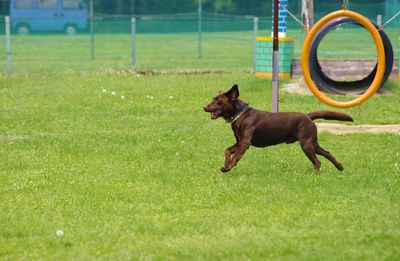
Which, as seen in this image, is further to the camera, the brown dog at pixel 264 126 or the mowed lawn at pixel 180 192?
the brown dog at pixel 264 126

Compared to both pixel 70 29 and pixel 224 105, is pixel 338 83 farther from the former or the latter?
pixel 70 29

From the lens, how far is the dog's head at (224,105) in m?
10.0

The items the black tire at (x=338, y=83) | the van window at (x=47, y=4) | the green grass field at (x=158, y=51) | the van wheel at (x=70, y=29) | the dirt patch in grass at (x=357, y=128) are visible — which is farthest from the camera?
the van window at (x=47, y=4)

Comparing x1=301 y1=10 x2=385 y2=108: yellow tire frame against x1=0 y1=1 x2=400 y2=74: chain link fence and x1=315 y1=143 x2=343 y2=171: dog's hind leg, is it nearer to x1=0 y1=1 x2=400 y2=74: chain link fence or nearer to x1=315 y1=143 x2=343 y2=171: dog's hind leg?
x1=315 y1=143 x2=343 y2=171: dog's hind leg

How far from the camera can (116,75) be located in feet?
75.2

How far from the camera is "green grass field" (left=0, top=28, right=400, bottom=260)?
7.04m

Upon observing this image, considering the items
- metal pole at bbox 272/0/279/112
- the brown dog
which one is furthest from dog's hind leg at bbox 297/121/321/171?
metal pole at bbox 272/0/279/112

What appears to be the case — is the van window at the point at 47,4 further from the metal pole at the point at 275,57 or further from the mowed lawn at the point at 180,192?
the metal pole at the point at 275,57

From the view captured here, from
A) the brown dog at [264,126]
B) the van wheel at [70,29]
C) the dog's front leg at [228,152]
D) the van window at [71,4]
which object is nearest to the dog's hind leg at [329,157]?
Answer: the brown dog at [264,126]

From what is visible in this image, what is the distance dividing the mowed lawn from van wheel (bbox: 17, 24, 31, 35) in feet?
71.7

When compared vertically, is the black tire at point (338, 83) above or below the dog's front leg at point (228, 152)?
above

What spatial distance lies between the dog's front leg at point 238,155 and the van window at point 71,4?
3023cm

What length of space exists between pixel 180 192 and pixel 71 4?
1227 inches

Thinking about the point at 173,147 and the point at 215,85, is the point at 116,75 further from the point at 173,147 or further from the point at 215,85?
the point at 173,147
